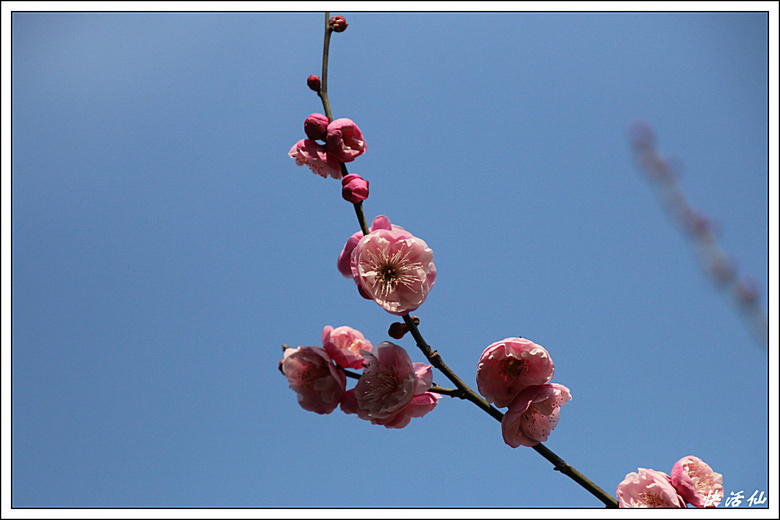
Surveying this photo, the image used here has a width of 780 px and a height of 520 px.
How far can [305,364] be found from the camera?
3.24 feet

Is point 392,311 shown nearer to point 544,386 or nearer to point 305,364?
point 305,364

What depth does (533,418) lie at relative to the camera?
968 millimetres

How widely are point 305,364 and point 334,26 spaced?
887 mm

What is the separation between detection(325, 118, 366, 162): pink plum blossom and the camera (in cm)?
104

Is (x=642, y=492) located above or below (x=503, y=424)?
below

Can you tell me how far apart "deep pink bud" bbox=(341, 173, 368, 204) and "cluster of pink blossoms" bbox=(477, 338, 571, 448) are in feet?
1.47

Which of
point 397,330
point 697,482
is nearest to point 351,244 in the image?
point 397,330

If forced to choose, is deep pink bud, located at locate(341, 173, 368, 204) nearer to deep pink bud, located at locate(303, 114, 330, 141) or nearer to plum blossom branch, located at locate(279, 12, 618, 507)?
plum blossom branch, located at locate(279, 12, 618, 507)

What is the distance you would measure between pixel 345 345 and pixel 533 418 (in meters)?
0.52

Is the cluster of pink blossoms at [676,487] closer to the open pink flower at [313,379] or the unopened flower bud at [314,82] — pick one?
the open pink flower at [313,379]

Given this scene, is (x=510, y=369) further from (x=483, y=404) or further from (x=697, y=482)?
(x=697, y=482)

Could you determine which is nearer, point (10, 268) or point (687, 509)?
point (687, 509)

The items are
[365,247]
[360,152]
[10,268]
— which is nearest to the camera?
[365,247]

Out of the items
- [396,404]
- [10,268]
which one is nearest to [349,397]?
[396,404]
